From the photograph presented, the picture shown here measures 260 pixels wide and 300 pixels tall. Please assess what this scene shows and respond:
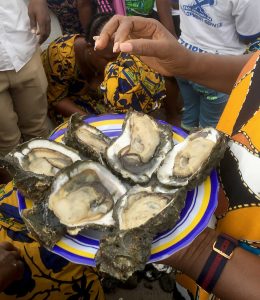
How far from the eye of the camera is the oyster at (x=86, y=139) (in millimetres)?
868

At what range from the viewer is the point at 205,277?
71 centimetres

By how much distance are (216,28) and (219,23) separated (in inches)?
1.1

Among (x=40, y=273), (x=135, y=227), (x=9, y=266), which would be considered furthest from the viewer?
(x=40, y=273)

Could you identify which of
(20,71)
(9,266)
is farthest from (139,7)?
(9,266)

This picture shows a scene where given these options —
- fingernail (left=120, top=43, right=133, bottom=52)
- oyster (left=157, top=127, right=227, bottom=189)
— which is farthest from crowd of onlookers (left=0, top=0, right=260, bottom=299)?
oyster (left=157, top=127, right=227, bottom=189)

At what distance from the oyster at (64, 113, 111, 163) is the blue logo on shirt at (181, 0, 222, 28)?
0.98 m

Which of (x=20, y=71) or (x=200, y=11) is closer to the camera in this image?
(x=200, y=11)

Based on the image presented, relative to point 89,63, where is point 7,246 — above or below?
below

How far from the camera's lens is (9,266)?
0.95 metres

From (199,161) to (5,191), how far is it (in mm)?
683

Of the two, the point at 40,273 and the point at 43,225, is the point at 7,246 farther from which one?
the point at 43,225

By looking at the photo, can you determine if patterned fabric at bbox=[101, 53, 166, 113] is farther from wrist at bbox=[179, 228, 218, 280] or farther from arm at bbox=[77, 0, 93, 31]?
wrist at bbox=[179, 228, 218, 280]

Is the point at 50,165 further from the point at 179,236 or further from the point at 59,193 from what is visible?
the point at 179,236

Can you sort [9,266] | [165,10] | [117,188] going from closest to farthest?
1. [117,188]
2. [9,266]
3. [165,10]
